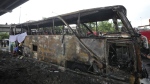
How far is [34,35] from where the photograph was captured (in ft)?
42.1

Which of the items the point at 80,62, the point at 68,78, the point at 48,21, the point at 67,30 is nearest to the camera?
the point at 68,78

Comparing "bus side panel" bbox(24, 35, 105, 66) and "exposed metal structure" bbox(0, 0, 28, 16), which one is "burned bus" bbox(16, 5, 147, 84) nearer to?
"bus side panel" bbox(24, 35, 105, 66)

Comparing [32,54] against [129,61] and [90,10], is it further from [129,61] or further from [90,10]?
[129,61]

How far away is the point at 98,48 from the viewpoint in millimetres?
7270

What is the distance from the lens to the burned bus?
19.8ft

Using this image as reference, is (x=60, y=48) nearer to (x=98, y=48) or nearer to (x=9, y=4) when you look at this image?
(x=98, y=48)

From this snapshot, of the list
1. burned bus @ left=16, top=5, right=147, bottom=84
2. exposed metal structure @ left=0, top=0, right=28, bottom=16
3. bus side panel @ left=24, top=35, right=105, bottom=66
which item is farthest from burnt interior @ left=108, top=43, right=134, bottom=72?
exposed metal structure @ left=0, top=0, right=28, bottom=16

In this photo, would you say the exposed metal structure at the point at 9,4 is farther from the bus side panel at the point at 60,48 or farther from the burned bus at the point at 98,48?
the bus side panel at the point at 60,48

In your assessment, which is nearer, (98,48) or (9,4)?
(98,48)

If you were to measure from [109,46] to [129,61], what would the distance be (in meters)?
1.11

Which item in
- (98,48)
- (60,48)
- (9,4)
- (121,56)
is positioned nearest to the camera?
(121,56)

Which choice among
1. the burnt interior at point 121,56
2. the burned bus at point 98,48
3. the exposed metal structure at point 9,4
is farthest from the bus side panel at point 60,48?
the exposed metal structure at point 9,4

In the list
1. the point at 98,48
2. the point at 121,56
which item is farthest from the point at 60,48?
the point at 121,56

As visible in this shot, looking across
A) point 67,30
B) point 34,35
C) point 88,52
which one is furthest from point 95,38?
point 34,35
